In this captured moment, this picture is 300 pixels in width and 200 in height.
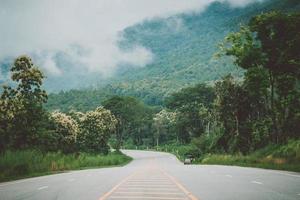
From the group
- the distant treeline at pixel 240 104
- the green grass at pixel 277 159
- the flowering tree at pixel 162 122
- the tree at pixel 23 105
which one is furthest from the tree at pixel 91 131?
the flowering tree at pixel 162 122

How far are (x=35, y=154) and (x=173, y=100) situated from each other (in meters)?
91.6

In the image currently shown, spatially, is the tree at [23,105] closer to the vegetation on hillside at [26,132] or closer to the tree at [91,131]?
the vegetation on hillside at [26,132]

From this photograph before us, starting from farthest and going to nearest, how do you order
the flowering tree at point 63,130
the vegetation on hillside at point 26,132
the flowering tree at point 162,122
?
the flowering tree at point 162,122, the flowering tree at point 63,130, the vegetation on hillside at point 26,132

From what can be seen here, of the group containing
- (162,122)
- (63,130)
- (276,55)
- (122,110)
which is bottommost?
(63,130)

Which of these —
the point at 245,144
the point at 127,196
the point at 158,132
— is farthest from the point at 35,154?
the point at 158,132

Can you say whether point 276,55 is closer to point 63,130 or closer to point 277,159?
point 277,159

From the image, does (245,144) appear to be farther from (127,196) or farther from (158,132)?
(158,132)

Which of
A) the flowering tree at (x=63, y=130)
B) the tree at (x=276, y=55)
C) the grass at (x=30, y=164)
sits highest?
the tree at (x=276, y=55)

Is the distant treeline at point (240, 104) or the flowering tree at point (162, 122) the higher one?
the flowering tree at point (162, 122)

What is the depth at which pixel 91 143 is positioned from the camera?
73500 mm

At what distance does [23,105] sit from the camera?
4025cm

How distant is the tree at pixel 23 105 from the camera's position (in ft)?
130

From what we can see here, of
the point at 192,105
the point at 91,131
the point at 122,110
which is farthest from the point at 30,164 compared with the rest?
the point at 192,105

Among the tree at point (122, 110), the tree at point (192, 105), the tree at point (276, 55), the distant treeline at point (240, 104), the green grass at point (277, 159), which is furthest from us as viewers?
the tree at point (122, 110)
